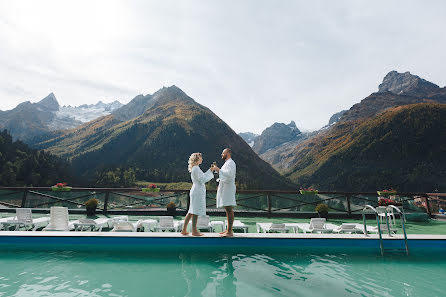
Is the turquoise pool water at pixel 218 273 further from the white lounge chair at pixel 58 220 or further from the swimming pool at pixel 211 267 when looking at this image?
the white lounge chair at pixel 58 220

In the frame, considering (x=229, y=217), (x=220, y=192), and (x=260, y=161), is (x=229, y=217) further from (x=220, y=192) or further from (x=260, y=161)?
(x=260, y=161)

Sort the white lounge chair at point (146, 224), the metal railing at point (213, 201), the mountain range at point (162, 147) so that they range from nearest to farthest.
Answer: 1. the white lounge chair at point (146, 224)
2. the metal railing at point (213, 201)
3. the mountain range at point (162, 147)

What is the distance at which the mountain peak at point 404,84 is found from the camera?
126 metres

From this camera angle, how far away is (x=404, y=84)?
454ft

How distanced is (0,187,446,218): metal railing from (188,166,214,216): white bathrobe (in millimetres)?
5714

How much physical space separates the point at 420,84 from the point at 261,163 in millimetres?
101791

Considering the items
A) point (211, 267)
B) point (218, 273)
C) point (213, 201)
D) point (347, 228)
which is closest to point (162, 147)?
point (213, 201)

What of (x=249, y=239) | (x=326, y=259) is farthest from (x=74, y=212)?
(x=326, y=259)

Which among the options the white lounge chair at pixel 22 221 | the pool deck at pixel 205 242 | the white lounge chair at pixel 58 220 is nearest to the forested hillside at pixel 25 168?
the white lounge chair at pixel 22 221

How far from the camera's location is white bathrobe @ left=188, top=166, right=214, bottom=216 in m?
4.68

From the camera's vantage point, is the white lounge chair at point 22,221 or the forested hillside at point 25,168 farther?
the forested hillside at point 25,168

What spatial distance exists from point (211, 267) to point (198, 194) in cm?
134

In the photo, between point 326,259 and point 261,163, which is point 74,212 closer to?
point 326,259

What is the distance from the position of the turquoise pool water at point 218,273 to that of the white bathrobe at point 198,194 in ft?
2.68
